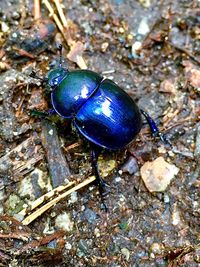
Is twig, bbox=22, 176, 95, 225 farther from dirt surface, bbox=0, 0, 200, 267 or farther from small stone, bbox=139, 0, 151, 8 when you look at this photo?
small stone, bbox=139, 0, 151, 8

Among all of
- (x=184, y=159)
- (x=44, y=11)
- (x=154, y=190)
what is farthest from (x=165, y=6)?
(x=154, y=190)

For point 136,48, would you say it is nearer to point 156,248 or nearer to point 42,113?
point 42,113

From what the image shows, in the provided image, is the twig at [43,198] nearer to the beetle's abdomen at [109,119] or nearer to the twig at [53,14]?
the beetle's abdomen at [109,119]

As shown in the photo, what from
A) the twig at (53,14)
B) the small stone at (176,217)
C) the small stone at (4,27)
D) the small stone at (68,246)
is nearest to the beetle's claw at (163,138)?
the small stone at (176,217)

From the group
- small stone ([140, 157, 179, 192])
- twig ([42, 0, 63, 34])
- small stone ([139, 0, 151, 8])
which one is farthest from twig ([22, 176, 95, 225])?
small stone ([139, 0, 151, 8])

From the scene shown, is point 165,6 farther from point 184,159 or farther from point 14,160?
point 14,160

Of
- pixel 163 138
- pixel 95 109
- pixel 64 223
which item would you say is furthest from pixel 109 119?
pixel 64 223
